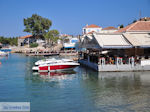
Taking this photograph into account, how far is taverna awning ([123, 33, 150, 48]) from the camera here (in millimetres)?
27464

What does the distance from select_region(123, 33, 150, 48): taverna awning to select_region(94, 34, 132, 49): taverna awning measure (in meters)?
0.73

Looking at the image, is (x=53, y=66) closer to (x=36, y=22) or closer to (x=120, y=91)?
(x=120, y=91)

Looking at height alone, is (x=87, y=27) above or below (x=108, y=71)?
above

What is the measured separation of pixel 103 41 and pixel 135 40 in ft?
15.7

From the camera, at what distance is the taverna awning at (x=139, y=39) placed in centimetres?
2746

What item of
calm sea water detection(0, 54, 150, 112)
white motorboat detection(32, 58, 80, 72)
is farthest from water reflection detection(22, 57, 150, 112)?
white motorboat detection(32, 58, 80, 72)

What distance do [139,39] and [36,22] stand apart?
72488 millimetres

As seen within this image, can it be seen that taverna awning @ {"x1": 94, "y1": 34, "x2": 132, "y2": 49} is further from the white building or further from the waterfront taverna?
the white building

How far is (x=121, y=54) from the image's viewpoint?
32188mm

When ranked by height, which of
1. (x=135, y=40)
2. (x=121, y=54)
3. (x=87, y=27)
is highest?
(x=87, y=27)

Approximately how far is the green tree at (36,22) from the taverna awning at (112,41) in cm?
6945

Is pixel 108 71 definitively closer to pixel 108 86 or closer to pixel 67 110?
pixel 108 86

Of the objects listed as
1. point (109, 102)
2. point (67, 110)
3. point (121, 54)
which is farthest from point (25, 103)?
point (121, 54)

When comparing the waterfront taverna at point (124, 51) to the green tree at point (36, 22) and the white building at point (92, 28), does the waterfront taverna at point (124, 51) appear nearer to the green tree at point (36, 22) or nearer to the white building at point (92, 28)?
the white building at point (92, 28)
